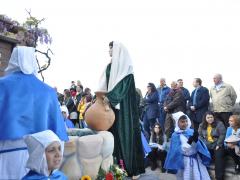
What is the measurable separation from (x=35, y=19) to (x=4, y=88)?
478cm

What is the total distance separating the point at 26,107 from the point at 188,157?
12.9ft

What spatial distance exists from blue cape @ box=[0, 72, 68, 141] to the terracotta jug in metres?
1.60

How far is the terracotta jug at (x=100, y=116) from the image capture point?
19.2 feet

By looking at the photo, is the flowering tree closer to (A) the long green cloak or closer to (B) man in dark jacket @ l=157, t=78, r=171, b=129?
(A) the long green cloak

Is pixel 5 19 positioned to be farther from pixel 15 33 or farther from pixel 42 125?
pixel 42 125

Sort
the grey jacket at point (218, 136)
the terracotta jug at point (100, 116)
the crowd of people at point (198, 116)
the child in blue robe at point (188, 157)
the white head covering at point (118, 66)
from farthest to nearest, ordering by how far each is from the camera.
Answer: the grey jacket at point (218, 136)
the crowd of people at point (198, 116)
the child in blue robe at point (188, 157)
the white head covering at point (118, 66)
the terracotta jug at point (100, 116)

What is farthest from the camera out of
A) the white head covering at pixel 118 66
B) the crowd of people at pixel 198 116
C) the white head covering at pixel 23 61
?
the crowd of people at pixel 198 116

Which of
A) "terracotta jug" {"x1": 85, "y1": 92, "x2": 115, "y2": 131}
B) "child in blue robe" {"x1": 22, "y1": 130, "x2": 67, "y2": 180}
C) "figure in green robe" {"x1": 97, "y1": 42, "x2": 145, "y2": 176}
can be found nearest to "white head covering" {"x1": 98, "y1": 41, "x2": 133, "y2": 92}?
Result: "figure in green robe" {"x1": 97, "y1": 42, "x2": 145, "y2": 176}

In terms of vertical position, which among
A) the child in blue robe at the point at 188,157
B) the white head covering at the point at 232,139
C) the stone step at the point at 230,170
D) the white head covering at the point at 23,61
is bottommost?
the stone step at the point at 230,170

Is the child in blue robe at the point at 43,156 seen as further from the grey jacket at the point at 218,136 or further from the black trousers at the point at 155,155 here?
the black trousers at the point at 155,155

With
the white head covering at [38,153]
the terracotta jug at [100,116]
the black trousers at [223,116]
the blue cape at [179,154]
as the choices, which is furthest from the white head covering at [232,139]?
the white head covering at [38,153]

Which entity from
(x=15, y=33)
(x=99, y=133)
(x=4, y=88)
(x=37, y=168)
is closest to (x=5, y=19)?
(x=15, y=33)

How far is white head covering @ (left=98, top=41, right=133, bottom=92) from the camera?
6.25 metres

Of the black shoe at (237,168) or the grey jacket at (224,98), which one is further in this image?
the grey jacket at (224,98)
